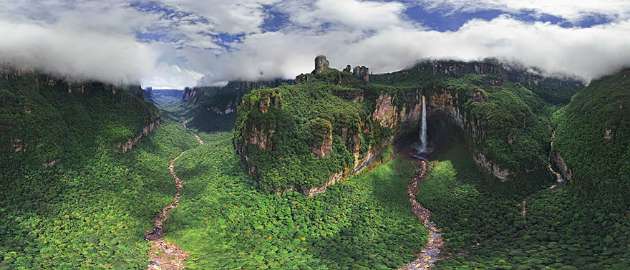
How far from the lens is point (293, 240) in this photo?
339ft

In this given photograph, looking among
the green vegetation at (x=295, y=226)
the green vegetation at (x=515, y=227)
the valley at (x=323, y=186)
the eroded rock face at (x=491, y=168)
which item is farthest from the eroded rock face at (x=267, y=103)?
the eroded rock face at (x=491, y=168)

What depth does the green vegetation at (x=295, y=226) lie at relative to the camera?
313ft

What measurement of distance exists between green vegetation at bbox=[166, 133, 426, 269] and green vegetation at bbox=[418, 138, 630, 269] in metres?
9.86

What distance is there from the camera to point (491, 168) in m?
128

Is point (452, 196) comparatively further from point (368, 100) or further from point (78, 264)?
point (78, 264)

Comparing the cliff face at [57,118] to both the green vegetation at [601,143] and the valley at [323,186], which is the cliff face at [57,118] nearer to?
the valley at [323,186]

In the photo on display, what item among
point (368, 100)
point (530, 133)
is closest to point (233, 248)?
point (368, 100)

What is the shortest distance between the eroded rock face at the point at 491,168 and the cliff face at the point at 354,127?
0.28 m

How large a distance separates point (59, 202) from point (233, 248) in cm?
4340

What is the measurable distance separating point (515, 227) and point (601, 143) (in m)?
29.7

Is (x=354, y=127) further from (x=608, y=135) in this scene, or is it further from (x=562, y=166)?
(x=608, y=135)

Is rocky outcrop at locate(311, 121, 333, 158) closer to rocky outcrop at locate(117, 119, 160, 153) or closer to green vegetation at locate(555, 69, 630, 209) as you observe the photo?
green vegetation at locate(555, 69, 630, 209)

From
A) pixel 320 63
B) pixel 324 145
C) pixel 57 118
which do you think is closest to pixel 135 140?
pixel 57 118

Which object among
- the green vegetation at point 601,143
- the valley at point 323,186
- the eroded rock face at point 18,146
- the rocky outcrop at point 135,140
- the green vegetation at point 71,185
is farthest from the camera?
the rocky outcrop at point 135,140
